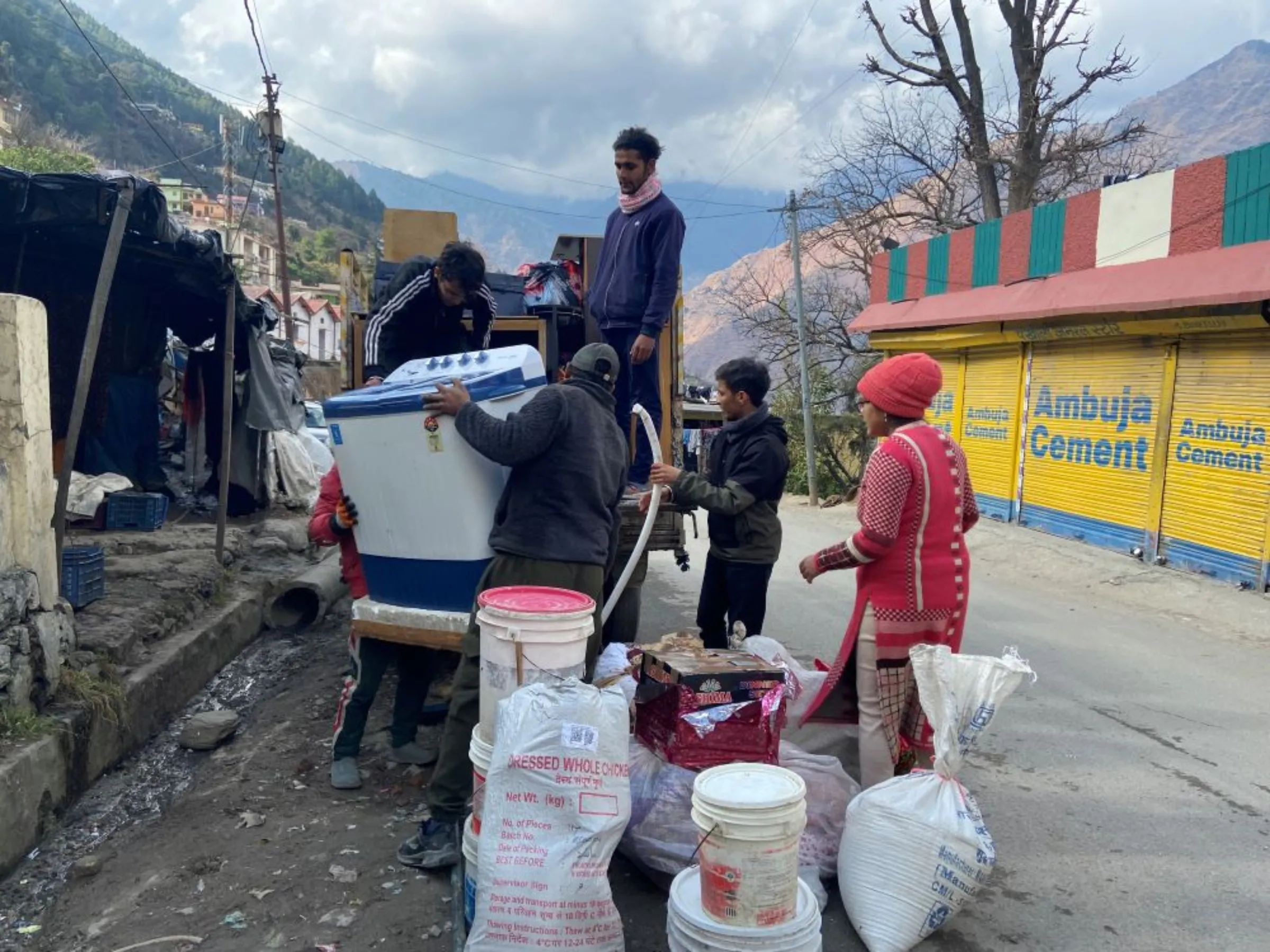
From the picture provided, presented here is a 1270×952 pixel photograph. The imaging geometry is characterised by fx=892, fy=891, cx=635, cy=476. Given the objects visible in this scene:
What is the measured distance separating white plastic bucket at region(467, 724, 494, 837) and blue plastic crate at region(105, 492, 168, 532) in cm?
658

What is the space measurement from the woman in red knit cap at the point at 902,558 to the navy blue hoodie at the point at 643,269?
1791mm

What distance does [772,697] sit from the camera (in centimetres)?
305

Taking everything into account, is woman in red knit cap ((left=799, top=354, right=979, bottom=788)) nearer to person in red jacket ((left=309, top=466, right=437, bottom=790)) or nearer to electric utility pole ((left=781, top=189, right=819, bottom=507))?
person in red jacket ((left=309, top=466, right=437, bottom=790))

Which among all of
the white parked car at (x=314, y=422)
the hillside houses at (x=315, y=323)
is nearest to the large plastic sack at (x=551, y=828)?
the white parked car at (x=314, y=422)

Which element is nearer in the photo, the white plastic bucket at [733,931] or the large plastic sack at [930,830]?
the white plastic bucket at [733,931]

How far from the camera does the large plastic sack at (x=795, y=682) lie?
354 centimetres

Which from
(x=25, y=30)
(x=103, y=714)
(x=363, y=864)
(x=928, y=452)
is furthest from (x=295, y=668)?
(x=25, y=30)

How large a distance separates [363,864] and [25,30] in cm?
9436

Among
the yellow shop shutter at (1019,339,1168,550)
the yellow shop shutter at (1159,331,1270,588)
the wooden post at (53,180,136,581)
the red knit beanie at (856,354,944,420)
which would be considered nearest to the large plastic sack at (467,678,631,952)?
the red knit beanie at (856,354,944,420)

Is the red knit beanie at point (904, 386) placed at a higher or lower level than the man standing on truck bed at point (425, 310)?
lower

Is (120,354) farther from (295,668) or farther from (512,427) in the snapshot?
(512,427)

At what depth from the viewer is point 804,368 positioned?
20.0 m

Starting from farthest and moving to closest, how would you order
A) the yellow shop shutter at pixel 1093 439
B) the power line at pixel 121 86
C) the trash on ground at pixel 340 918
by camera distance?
the power line at pixel 121 86 → the yellow shop shutter at pixel 1093 439 → the trash on ground at pixel 340 918

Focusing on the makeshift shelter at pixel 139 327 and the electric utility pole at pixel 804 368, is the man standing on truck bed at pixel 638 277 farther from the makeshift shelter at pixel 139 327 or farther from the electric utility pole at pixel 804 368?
the electric utility pole at pixel 804 368
